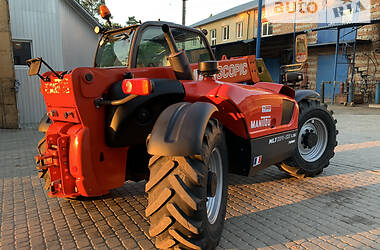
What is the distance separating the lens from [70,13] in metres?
13.5

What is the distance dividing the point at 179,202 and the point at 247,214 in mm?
1458

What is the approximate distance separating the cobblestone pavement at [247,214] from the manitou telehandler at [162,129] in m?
0.45

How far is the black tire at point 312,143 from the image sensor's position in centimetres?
438

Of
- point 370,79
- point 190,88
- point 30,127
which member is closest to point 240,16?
point 370,79

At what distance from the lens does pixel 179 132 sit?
2.22 metres

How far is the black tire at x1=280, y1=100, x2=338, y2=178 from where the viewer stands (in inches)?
172

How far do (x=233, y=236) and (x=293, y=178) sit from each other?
7.17 feet

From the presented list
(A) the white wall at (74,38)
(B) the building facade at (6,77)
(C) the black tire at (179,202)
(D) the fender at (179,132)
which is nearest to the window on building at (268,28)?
(A) the white wall at (74,38)

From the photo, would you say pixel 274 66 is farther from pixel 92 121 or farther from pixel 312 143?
pixel 92 121

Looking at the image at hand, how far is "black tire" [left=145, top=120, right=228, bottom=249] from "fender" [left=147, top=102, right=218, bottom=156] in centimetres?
10

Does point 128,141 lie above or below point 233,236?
above

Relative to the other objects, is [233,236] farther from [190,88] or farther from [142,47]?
[142,47]

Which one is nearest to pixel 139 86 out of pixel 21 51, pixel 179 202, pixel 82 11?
pixel 179 202

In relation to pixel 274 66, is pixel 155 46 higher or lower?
lower
